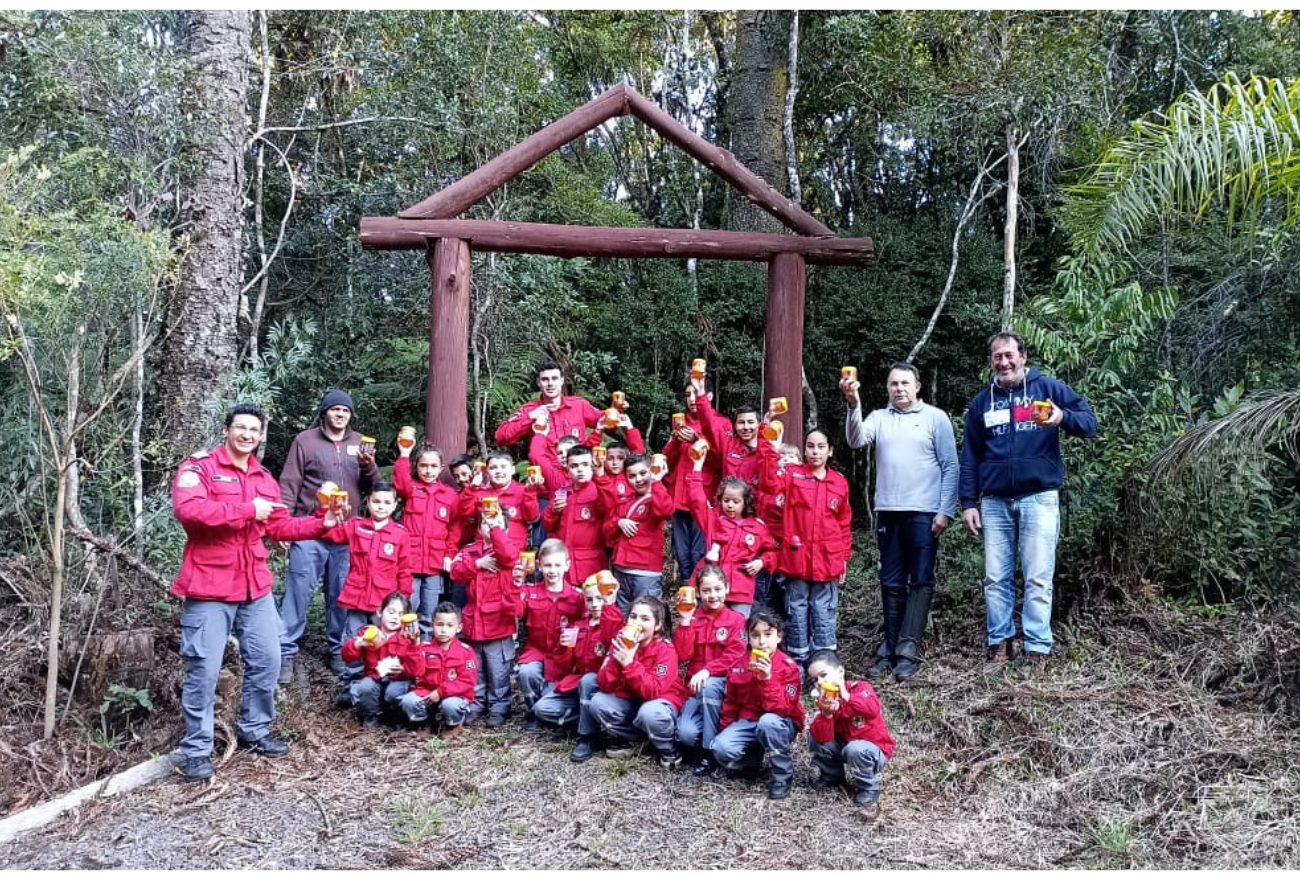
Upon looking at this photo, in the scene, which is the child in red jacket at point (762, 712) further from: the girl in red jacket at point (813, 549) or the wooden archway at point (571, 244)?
the wooden archway at point (571, 244)

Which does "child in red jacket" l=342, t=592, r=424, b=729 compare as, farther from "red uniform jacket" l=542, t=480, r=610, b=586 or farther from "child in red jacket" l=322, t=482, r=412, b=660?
"red uniform jacket" l=542, t=480, r=610, b=586

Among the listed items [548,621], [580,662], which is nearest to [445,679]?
[548,621]

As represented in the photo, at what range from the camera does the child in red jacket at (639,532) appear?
19.5ft

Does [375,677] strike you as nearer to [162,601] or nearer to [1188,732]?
[162,601]

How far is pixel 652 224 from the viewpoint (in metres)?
15.0

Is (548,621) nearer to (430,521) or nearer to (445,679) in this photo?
(445,679)

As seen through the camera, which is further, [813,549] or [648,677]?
[813,549]

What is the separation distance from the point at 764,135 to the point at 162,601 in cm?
916

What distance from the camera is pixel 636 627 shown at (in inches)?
189

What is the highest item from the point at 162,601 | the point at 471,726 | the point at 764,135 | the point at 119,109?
the point at 764,135

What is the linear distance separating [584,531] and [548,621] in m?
0.78

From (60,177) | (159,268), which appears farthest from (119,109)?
(159,268)

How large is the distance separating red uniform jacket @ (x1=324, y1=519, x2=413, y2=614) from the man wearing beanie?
32 cm

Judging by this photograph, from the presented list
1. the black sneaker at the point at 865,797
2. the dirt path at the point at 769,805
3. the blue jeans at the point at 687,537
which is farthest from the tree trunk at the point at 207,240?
the black sneaker at the point at 865,797
